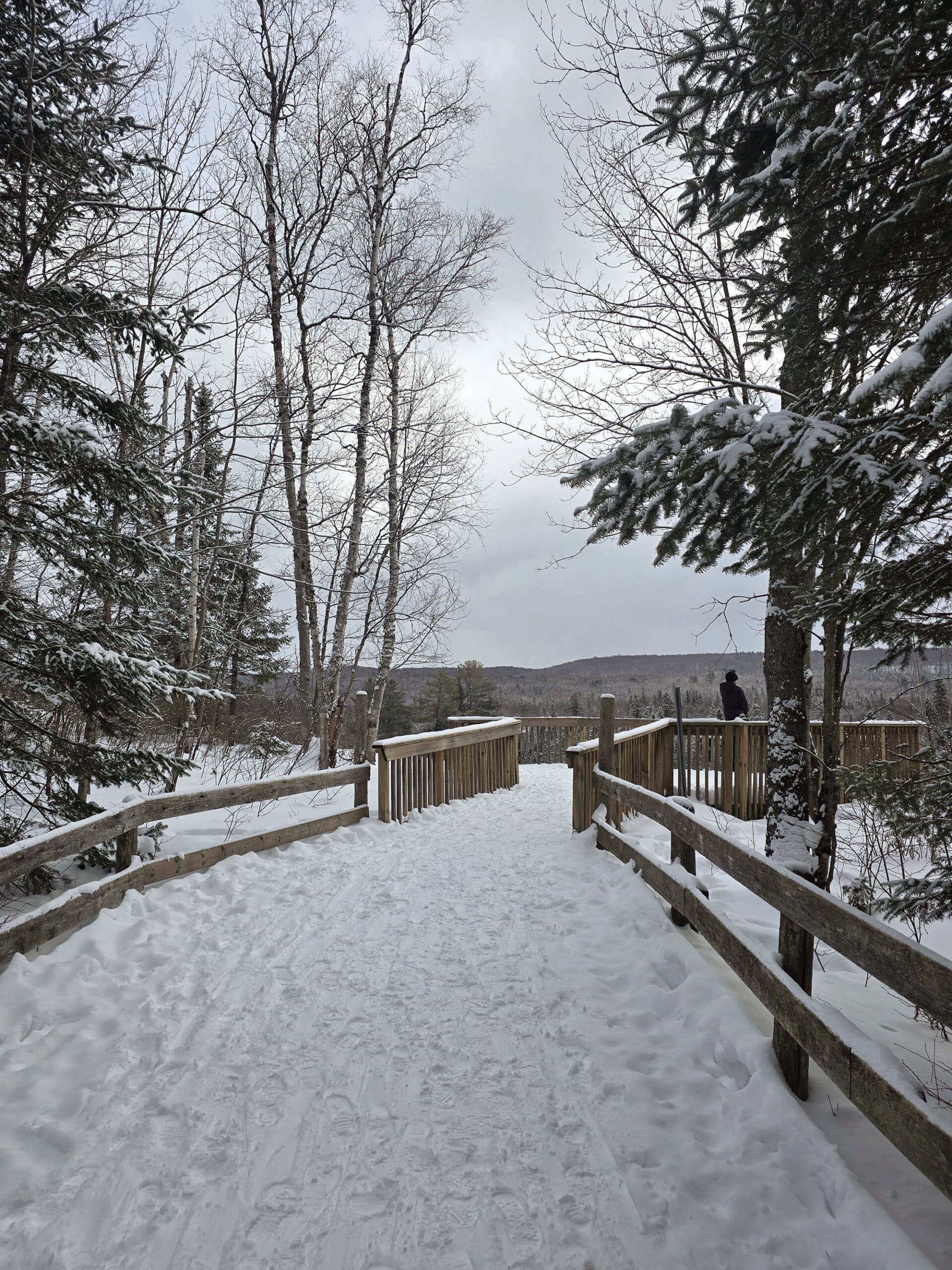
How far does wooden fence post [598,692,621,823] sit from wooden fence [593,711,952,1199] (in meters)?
2.70

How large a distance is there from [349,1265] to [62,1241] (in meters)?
0.84

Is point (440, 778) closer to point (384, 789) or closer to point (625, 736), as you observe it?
point (384, 789)

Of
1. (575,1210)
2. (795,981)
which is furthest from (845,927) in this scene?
(575,1210)

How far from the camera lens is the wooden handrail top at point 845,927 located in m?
1.74

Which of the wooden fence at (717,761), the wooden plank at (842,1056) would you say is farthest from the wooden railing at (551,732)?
the wooden plank at (842,1056)

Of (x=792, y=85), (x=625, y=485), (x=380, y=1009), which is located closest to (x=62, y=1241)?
(x=380, y=1009)

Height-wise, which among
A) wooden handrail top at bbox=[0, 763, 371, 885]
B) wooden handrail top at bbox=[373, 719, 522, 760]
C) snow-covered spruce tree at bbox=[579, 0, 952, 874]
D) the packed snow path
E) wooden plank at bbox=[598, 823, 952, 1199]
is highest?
→ snow-covered spruce tree at bbox=[579, 0, 952, 874]

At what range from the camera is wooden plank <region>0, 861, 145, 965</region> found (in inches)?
126

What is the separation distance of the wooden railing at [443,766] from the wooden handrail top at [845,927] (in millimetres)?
4303

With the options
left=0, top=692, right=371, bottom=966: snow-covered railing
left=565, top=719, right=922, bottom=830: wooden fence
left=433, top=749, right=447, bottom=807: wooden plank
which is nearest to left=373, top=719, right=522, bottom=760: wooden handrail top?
left=433, top=749, right=447, bottom=807: wooden plank

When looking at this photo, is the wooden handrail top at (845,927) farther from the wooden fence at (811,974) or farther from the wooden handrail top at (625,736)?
the wooden handrail top at (625,736)

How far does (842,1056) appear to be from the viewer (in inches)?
81.1

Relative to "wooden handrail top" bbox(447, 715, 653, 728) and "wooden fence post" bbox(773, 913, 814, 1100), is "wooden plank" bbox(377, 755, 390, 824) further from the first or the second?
"wooden handrail top" bbox(447, 715, 653, 728)

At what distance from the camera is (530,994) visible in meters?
3.39
